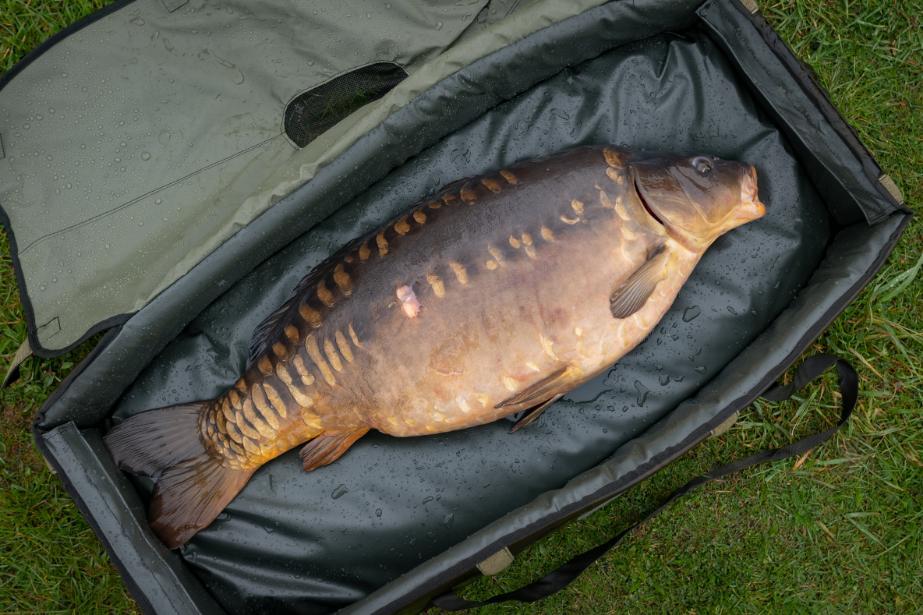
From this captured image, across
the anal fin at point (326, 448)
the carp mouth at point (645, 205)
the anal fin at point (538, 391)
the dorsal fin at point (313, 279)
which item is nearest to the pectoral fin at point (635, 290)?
the carp mouth at point (645, 205)

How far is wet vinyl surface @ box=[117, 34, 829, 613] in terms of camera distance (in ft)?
8.26

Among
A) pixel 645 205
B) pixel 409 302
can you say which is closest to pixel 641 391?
pixel 645 205

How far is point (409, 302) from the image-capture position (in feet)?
7.13

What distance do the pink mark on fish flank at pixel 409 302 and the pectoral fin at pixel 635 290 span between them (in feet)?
1.97

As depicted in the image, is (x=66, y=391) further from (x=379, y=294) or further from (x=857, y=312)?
(x=857, y=312)

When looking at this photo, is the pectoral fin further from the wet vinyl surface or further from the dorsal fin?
the dorsal fin

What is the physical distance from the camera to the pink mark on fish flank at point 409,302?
2170mm

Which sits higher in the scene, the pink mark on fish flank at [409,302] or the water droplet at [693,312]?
the pink mark on fish flank at [409,302]

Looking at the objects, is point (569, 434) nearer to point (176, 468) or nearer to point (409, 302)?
point (409, 302)

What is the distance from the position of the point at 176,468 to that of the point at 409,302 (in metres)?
1.04

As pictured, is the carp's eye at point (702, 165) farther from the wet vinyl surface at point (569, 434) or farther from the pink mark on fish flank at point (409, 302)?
the pink mark on fish flank at point (409, 302)

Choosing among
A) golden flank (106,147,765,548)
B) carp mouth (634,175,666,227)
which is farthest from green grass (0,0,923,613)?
carp mouth (634,175,666,227)

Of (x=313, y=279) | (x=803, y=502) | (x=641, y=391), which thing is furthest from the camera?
(x=803, y=502)

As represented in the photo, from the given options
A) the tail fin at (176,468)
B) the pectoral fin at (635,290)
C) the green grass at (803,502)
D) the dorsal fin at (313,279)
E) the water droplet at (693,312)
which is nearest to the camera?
the pectoral fin at (635,290)
